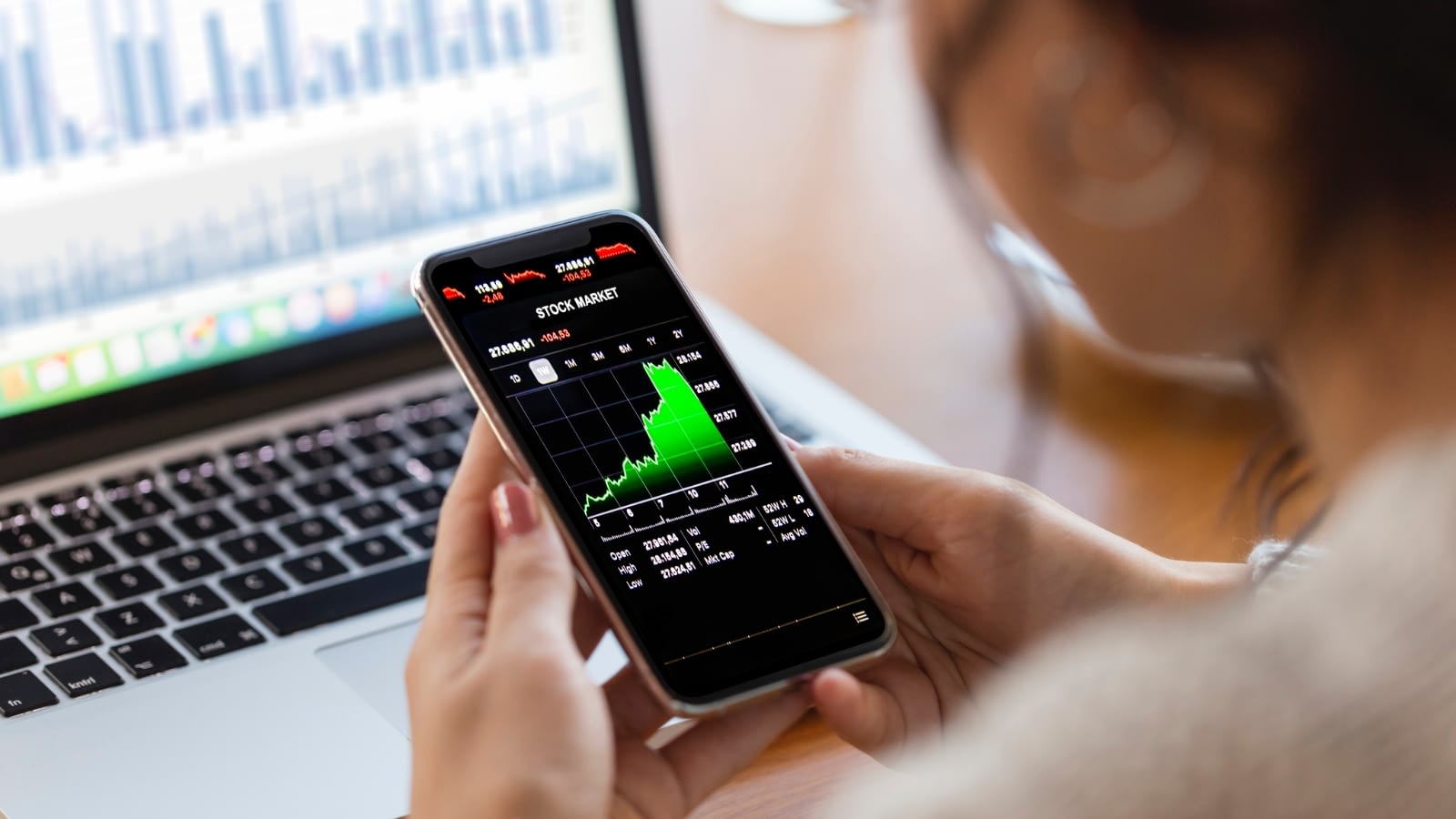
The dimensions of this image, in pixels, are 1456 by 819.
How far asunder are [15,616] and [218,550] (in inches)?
3.7

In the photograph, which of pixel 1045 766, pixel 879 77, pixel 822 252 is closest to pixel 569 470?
pixel 1045 766

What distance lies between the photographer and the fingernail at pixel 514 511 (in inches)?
20.6

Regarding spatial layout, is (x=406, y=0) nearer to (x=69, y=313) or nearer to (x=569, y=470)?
(x=69, y=313)

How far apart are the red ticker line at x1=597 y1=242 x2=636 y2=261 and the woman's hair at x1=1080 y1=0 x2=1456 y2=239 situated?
34cm

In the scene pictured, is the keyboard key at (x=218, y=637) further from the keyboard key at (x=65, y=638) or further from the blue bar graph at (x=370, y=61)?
the blue bar graph at (x=370, y=61)

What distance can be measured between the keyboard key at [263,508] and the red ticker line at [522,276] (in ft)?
0.62

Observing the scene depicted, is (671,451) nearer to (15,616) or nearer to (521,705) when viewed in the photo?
(521,705)

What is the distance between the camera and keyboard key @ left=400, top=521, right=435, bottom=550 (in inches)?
28.2

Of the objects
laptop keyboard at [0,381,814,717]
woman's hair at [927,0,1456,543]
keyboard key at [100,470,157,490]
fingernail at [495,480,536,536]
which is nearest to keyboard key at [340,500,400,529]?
laptop keyboard at [0,381,814,717]

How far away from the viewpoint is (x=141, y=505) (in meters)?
0.73

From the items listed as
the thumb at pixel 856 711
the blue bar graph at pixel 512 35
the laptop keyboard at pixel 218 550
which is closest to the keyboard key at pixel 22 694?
the laptop keyboard at pixel 218 550

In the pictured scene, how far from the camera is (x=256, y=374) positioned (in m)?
0.81

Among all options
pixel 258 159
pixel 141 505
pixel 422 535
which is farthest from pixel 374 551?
pixel 258 159

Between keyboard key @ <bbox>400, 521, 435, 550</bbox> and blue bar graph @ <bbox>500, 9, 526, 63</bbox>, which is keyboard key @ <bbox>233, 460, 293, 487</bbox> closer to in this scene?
keyboard key @ <bbox>400, 521, 435, 550</bbox>
